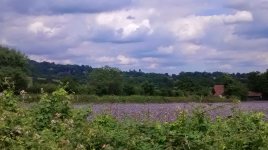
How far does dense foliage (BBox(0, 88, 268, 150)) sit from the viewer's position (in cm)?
666

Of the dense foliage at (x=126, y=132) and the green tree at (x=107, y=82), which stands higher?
the green tree at (x=107, y=82)

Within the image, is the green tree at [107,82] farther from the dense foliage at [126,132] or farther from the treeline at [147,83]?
the dense foliage at [126,132]

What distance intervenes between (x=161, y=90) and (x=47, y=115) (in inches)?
1034

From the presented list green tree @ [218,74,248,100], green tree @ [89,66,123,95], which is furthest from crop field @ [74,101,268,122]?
green tree @ [89,66,123,95]

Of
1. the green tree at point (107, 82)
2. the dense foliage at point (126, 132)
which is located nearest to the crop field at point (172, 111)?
the dense foliage at point (126, 132)

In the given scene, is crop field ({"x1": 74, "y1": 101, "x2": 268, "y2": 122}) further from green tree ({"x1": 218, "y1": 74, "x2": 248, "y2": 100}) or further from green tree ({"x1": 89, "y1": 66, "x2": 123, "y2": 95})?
green tree ({"x1": 89, "y1": 66, "x2": 123, "y2": 95})

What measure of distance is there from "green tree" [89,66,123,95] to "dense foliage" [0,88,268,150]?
29.0 meters

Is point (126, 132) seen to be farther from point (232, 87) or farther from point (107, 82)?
point (107, 82)

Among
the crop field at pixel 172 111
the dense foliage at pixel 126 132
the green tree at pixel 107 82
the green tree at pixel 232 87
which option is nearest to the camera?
the dense foliage at pixel 126 132

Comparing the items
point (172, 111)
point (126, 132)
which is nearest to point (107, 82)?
point (172, 111)

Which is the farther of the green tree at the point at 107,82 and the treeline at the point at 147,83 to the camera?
the green tree at the point at 107,82

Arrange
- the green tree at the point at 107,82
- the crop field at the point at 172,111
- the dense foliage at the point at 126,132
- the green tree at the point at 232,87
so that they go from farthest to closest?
the green tree at the point at 107,82 → the green tree at the point at 232,87 → the crop field at the point at 172,111 → the dense foliage at the point at 126,132

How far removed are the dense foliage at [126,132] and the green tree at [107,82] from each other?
29.0 metres

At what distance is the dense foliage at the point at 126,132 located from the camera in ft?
21.9
